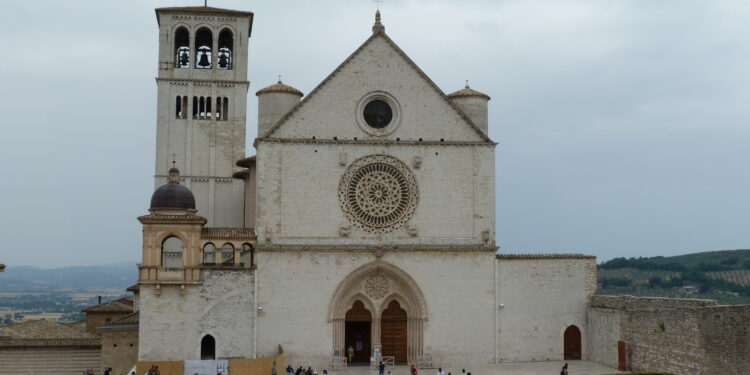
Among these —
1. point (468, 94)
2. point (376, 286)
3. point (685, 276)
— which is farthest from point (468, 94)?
point (685, 276)

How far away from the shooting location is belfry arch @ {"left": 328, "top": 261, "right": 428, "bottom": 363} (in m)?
32.4

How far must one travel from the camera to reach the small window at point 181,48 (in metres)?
43.1

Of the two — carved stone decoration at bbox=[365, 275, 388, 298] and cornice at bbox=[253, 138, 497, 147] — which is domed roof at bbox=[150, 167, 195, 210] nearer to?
cornice at bbox=[253, 138, 497, 147]

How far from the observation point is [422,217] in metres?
33.2

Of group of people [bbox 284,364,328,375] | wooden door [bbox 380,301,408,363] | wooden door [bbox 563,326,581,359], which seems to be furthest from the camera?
wooden door [bbox 563,326,581,359]

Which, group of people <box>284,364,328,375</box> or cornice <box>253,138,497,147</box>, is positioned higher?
cornice <box>253,138,497,147</box>

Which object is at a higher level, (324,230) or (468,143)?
(468,143)

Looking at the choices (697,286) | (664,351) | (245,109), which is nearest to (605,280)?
(697,286)

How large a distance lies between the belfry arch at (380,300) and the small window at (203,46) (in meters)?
16.6

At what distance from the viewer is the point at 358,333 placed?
33.6m

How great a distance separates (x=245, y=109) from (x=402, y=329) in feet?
51.9

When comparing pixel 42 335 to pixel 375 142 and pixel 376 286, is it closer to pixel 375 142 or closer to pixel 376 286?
pixel 376 286

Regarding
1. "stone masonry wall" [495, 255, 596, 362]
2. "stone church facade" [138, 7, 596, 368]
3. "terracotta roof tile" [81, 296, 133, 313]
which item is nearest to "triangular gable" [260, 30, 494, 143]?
"stone church facade" [138, 7, 596, 368]

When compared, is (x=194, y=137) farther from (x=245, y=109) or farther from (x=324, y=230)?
(x=324, y=230)
